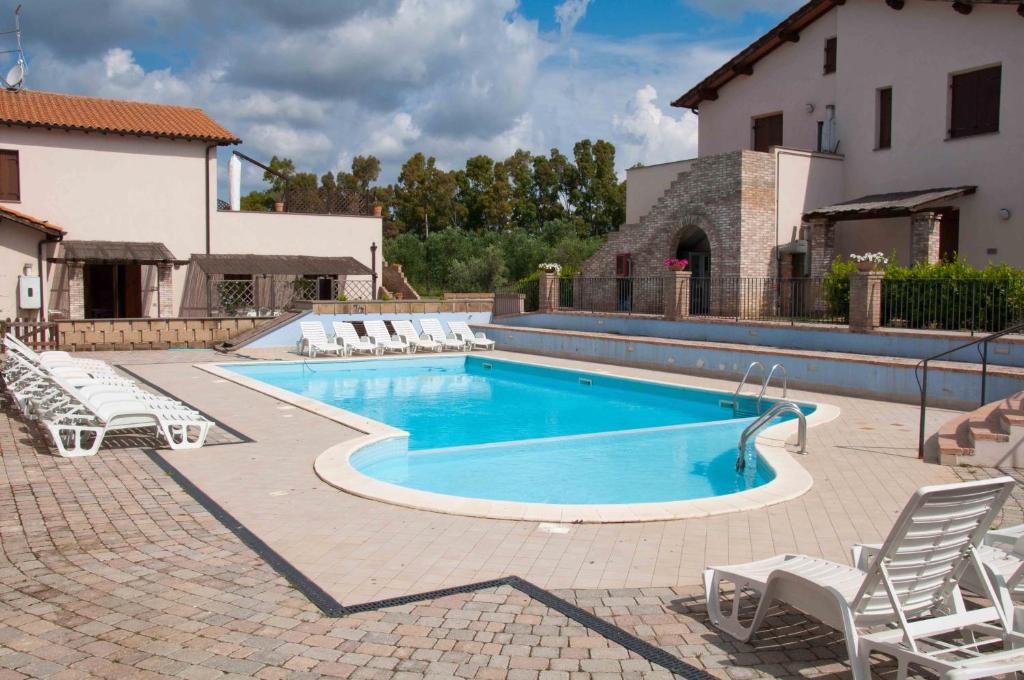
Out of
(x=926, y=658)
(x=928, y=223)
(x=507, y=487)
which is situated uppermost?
(x=928, y=223)

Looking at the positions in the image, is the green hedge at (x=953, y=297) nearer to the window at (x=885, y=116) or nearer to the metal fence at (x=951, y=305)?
the metal fence at (x=951, y=305)

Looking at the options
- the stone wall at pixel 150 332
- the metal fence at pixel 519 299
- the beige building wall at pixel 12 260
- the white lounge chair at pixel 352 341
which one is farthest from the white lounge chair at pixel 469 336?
the beige building wall at pixel 12 260

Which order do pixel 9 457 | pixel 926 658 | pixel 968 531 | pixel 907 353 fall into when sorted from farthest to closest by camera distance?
pixel 907 353
pixel 9 457
pixel 968 531
pixel 926 658

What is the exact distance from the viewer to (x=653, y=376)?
1812cm

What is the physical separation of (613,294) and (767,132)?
741cm

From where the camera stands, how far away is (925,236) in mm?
20312

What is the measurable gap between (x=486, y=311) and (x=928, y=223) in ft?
44.3

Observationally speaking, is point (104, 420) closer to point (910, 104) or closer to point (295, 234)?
point (910, 104)

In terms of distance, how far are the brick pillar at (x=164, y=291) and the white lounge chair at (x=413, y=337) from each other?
8.21 m

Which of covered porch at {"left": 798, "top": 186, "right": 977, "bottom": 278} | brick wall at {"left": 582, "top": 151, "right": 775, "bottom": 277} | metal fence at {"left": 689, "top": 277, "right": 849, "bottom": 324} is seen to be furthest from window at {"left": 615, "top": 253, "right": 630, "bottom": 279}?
covered porch at {"left": 798, "top": 186, "right": 977, "bottom": 278}

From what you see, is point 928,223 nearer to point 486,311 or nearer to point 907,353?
point 907,353

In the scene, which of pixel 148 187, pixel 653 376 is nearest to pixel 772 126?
pixel 653 376

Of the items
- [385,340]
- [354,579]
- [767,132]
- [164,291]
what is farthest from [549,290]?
[354,579]

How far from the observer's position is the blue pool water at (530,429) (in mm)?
9891
